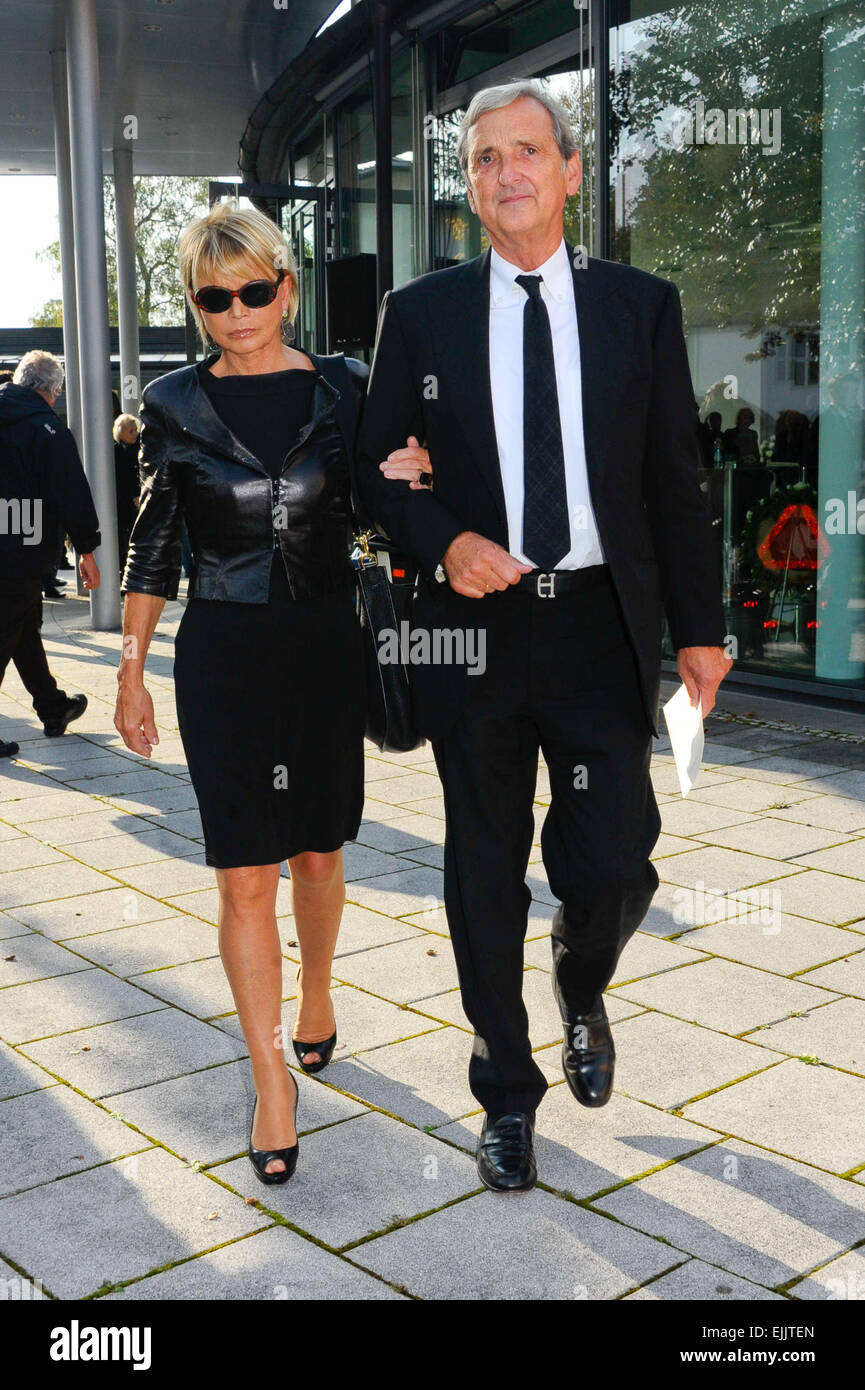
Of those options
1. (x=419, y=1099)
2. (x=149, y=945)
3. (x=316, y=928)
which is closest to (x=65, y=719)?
(x=149, y=945)

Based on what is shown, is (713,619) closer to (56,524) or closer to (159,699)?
(56,524)

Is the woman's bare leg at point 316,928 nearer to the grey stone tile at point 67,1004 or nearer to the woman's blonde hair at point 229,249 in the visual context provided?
the grey stone tile at point 67,1004

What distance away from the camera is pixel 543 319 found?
310 centimetres

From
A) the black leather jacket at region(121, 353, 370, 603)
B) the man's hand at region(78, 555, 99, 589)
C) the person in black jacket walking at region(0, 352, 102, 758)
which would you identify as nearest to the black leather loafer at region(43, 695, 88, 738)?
the person in black jacket walking at region(0, 352, 102, 758)

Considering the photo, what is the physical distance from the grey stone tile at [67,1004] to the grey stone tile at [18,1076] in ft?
0.41

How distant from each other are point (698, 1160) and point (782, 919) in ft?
5.95

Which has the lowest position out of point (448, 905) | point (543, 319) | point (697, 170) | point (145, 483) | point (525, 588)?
point (448, 905)

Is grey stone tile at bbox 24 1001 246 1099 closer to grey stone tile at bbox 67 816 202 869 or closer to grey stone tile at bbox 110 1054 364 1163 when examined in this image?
grey stone tile at bbox 110 1054 364 1163

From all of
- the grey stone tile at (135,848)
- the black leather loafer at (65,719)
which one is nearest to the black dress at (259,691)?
the grey stone tile at (135,848)

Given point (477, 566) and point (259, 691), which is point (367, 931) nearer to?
point (259, 691)

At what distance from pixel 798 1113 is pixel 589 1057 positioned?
50 cm

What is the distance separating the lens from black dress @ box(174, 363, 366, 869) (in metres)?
3.29

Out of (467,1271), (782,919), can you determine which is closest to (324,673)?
(467,1271)

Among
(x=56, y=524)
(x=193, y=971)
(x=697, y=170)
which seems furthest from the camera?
(x=697, y=170)
